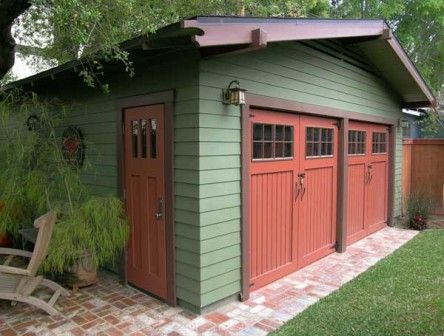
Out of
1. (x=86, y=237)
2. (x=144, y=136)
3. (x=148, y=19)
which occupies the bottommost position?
(x=86, y=237)

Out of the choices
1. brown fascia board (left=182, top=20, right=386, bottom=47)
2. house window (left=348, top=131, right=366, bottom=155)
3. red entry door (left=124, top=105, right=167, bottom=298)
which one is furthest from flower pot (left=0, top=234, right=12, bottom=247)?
house window (left=348, top=131, right=366, bottom=155)

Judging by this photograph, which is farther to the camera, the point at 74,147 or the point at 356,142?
the point at 356,142

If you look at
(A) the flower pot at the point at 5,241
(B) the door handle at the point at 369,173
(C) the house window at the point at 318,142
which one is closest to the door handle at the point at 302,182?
(C) the house window at the point at 318,142

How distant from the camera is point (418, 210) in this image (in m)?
7.34

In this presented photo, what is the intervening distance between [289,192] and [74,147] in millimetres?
2830

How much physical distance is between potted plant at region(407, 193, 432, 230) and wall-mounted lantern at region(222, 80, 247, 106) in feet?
17.5

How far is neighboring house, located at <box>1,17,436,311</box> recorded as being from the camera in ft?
11.0

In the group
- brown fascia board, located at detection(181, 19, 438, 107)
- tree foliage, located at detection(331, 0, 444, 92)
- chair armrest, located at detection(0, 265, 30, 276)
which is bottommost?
chair armrest, located at detection(0, 265, 30, 276)

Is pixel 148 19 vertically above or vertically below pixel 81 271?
above

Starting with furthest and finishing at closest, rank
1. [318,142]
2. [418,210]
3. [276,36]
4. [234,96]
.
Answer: [418,210] → [318,142] → [234,96] → [276,36]

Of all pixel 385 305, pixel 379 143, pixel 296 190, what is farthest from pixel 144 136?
pixel 379 143

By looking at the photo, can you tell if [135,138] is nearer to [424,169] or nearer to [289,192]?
[289,192]

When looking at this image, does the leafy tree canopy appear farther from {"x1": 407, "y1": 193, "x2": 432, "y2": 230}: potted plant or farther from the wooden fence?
{"x1": 407, "y1": 193, "x2": 432, "y2": 230}: potted plant

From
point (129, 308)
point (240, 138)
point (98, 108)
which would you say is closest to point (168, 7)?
point (98, 108)
